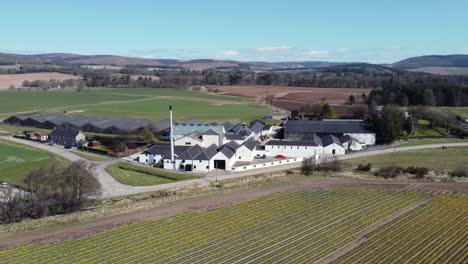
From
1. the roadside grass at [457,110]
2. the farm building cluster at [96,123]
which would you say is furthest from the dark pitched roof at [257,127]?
the roadside grass at [457,110]

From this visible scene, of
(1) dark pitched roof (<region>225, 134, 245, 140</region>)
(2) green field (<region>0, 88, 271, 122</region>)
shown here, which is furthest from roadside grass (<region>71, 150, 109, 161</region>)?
(2) green field (<region>0, 88, 271, 122</region>)

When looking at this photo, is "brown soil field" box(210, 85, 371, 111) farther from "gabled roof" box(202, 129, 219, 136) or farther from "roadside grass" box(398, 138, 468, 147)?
"gabled roof" box(202, 129, 219, 136)

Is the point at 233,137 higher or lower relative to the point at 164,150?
higher

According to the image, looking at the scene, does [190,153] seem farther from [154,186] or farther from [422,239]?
[422,239]

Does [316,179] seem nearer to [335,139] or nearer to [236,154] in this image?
[236,154]

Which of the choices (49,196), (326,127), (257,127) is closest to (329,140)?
(326,127)

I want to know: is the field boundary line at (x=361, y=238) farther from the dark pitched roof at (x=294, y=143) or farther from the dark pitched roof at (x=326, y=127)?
the dark pitched roof at (x=326, y=127)
